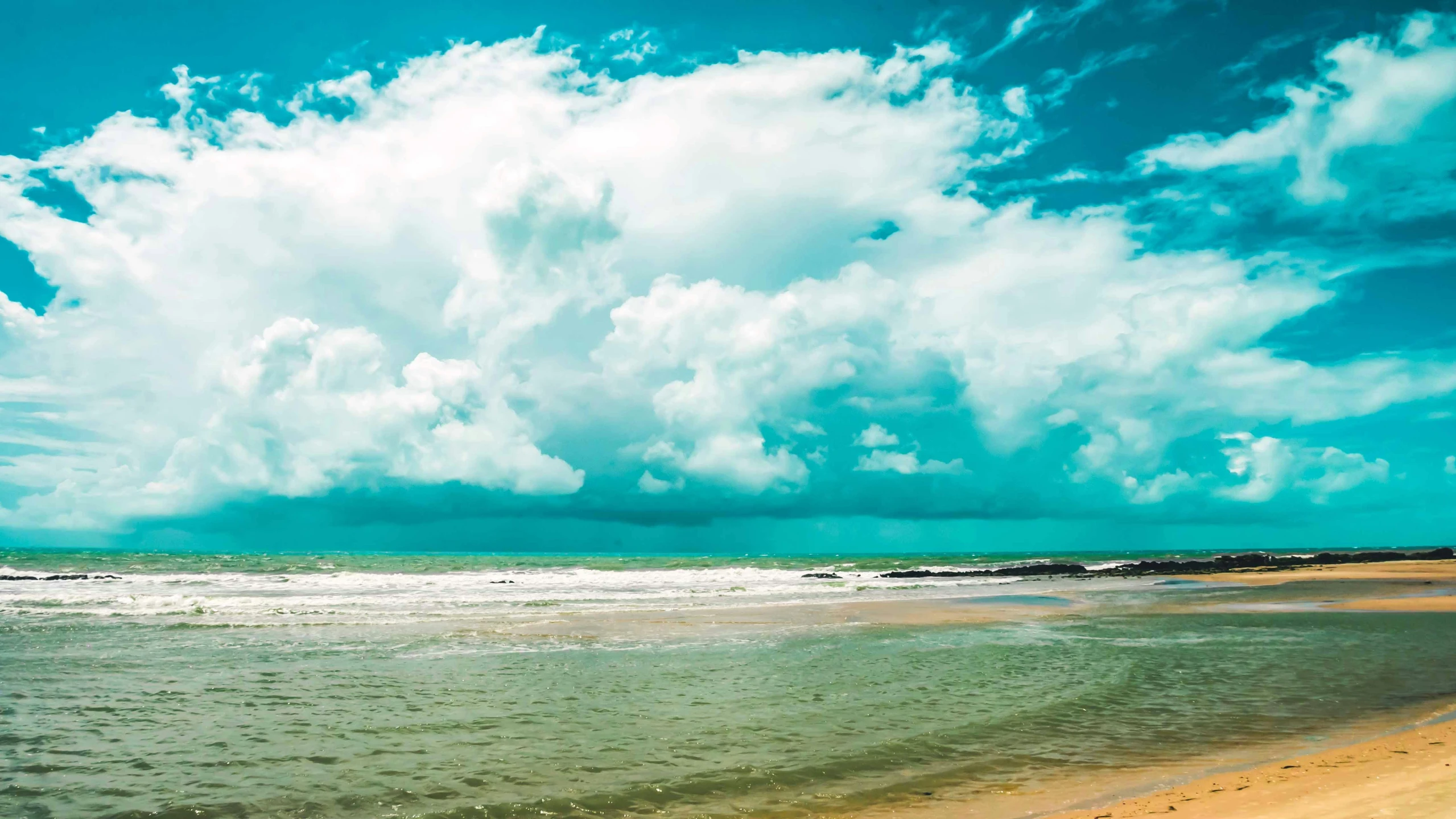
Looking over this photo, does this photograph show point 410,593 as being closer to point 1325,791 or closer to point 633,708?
point 633,708

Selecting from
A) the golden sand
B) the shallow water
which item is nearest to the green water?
the shallow water

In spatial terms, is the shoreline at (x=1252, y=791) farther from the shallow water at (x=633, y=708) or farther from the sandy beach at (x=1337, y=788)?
the shallow water at (x=633, y=708)

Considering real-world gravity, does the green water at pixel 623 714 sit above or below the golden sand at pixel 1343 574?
above

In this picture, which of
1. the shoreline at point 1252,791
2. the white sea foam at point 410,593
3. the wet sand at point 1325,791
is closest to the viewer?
the wet sand at point 1325,791

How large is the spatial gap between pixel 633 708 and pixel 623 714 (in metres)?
0.58

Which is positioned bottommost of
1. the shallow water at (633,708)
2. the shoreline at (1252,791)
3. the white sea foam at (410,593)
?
the white sea foam at (410,593)

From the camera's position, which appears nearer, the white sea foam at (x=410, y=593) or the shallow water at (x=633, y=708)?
the shallow water at (x=633, y=708)

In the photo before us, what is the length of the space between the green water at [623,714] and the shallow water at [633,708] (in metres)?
0.06

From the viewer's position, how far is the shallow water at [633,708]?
9.70 metres

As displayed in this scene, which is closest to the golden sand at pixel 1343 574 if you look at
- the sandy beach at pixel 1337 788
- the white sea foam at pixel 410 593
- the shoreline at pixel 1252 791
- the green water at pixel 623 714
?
the white sea foam at pixel 410 593

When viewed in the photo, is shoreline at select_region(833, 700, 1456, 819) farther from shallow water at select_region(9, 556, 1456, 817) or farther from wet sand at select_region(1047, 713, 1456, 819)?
shallow water at select_region(9, 556, 1456, 817)

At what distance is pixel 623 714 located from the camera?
13508mm

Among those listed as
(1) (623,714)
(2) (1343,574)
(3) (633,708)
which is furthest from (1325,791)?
(2) (1343,574)

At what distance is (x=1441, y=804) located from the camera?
7777 millimetres
